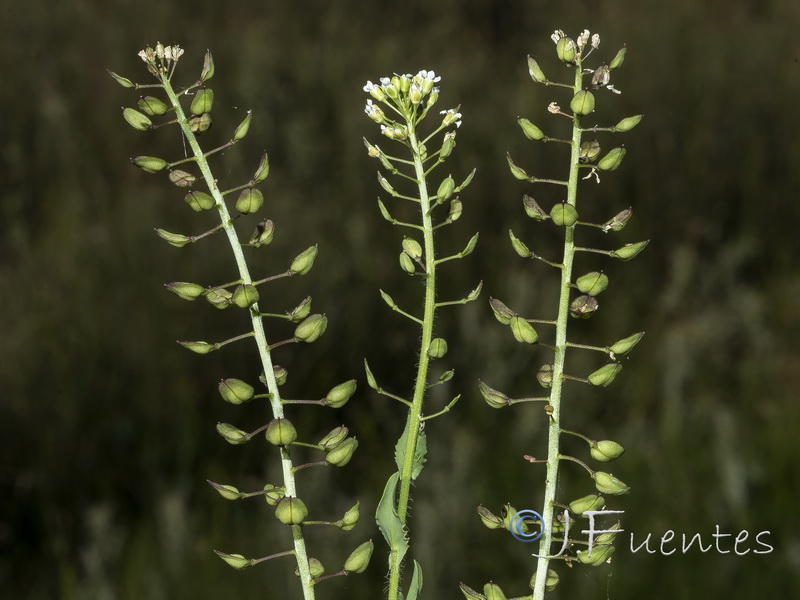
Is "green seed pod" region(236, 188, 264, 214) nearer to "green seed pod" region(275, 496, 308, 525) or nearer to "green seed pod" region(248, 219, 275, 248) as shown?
"green seed pod" region(248, 219, 275, 248)

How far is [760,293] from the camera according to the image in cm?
440

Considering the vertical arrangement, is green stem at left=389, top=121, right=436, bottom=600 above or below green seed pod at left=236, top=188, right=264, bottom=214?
below

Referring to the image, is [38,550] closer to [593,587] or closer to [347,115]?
[593,587]

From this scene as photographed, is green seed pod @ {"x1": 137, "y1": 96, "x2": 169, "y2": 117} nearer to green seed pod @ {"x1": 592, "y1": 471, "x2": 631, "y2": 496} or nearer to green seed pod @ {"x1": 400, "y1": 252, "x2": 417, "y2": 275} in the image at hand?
green seed pod @ {"x1": 400, "y1": 252, "x2": 417, "y2": 275}

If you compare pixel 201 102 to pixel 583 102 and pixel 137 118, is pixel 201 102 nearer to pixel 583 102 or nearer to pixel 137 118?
pixel 137 118

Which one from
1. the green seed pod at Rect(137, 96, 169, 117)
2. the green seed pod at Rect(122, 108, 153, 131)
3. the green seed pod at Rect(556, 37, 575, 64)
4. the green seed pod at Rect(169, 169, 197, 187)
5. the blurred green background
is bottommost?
the blurred green background

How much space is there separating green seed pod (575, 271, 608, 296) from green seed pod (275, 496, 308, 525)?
0.82 ft

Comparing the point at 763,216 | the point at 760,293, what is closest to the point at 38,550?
the point at 760,293

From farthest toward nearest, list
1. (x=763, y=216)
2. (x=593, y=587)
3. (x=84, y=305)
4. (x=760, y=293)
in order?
(x=763, y=216), (x=760, y=293), (x=84, y=305), (x=593, y=587)

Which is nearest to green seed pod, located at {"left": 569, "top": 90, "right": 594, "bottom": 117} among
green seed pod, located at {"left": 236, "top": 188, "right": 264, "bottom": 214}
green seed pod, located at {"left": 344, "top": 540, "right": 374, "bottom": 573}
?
green seed pod, located at {"left": 236, "top": 188, "right": 264, "bottom": 214}

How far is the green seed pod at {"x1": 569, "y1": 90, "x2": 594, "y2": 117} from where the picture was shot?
59cm

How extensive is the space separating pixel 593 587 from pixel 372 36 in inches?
185

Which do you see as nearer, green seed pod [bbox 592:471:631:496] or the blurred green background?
green seed pod [bbox 592:471:631:496]

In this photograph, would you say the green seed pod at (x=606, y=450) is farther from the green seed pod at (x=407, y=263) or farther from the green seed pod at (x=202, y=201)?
the green seed pod at (x=202, y=201)
